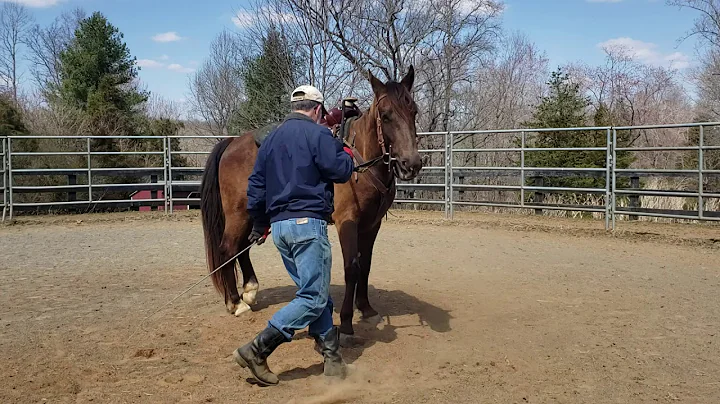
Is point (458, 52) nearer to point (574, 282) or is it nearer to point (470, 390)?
point (574, 282)

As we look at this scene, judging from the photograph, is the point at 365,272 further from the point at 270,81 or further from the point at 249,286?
the point at 270,81

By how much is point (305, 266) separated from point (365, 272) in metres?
1.62

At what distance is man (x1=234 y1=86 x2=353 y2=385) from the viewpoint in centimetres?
330

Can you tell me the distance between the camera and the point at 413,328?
466 centimetres

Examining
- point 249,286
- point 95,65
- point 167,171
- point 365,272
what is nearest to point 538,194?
point 167,171

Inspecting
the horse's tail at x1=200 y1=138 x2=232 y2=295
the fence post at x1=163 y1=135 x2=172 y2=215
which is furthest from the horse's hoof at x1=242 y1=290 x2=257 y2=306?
the fence post at x1=163 y1=135 x2=172 y2=215

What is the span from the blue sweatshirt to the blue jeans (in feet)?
0.23

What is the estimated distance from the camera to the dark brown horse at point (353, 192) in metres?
4.17

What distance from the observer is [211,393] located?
11.0 ft

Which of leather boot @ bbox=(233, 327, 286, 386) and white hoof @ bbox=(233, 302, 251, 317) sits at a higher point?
leather boot @ bbox=(233, 327, 286, 386)

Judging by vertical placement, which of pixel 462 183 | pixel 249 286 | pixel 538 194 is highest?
pixel 462 183

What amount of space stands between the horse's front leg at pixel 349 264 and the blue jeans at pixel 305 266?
825mm

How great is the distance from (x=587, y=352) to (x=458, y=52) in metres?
16.9

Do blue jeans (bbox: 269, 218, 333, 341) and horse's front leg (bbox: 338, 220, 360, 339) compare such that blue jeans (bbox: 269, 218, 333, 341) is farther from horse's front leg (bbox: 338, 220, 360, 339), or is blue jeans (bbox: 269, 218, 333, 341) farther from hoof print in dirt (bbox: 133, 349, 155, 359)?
hoof print in dirt (bbox: 133, 349, 155, 359)
